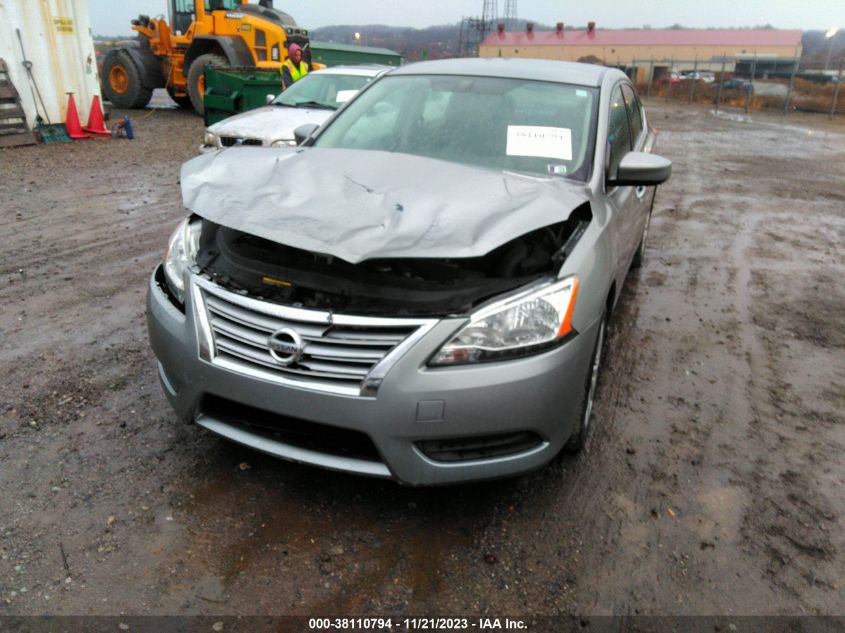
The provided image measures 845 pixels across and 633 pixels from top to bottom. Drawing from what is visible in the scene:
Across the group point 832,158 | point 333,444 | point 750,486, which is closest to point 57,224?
point 333,444

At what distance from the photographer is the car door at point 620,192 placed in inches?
132

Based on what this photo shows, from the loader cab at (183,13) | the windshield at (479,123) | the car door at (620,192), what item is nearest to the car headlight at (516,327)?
the car door at (620,192)

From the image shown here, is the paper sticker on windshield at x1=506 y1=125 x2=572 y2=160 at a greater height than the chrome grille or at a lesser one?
greater

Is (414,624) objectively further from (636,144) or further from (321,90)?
(321,90)

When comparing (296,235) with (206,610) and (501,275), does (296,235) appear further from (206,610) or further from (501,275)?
(206,610)

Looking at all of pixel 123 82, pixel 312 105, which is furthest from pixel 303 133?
pixel 123 82

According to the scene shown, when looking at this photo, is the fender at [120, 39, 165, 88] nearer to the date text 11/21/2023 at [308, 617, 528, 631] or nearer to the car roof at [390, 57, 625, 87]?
the car roof at [390, 57, 625, 87]

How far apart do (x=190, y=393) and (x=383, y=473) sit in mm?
832

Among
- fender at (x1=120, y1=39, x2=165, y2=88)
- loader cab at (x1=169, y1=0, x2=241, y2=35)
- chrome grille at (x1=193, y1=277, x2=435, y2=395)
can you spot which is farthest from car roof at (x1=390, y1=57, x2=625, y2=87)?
fender at (x1=120, y1=39, x2=165, y2=88)

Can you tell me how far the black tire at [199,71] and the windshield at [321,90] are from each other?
568 cm

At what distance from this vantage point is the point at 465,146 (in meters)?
3.49

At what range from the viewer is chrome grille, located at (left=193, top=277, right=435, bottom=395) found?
2.28 metres

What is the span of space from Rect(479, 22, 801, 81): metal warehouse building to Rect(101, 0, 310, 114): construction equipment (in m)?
45.8

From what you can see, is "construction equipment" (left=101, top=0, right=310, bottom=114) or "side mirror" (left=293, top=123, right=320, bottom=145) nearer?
"side mirror" (left=293, top=123, right=320, bottom=145)
